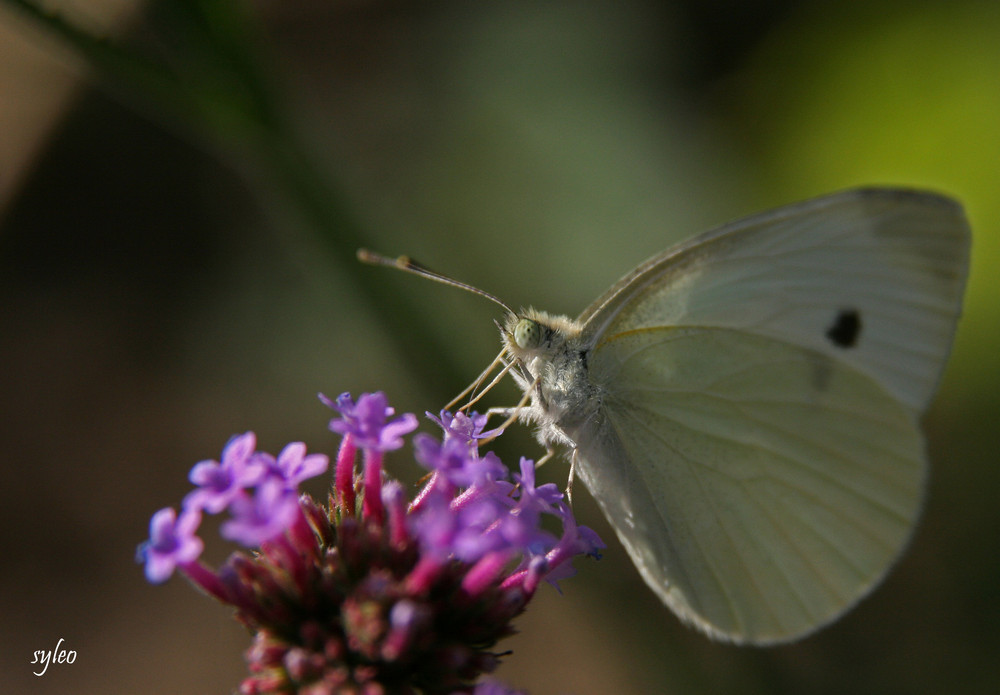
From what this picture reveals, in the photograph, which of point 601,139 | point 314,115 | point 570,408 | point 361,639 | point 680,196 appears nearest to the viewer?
point 361,639

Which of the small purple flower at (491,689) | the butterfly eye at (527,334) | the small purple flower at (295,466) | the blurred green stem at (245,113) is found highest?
the blurred green stem at (245,113)

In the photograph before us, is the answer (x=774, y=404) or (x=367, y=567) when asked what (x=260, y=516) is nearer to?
(x=367, y=567)

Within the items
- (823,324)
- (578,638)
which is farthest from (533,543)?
(578,638)

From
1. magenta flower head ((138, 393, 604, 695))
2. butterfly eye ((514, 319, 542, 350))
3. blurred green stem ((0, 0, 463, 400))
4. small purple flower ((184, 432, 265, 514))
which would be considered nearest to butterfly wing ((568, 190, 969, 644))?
butterfly eye ((514, 319, 542, 350))

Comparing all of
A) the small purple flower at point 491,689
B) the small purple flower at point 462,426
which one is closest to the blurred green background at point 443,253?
the small purple flower at point 462,426

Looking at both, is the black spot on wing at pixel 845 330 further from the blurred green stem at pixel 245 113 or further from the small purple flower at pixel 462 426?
the blurred green stem at pixel 245 113

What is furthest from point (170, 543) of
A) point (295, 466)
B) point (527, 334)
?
point (527, 334)

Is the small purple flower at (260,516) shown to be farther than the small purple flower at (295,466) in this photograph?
No

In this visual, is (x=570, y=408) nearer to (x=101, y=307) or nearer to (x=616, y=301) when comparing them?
(x=616, y=301)

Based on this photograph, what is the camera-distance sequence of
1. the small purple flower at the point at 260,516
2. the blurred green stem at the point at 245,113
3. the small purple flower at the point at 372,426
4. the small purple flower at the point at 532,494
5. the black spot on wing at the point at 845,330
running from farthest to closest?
the blurred green stem at the point at 245,113 < the black spot on wing at the point at 845,330 < the small purple flower at the point at 532,494 < the small purple flower at the point at 372,426 < the small purple flower at the point at 260,516
